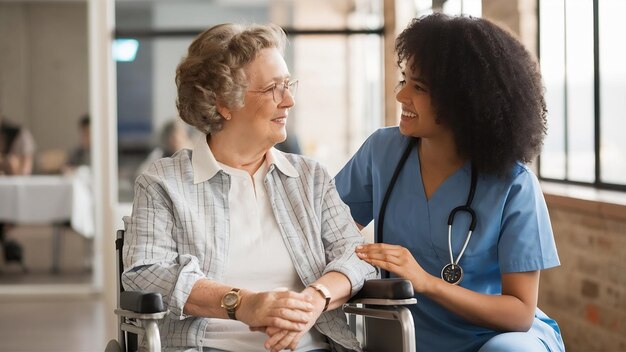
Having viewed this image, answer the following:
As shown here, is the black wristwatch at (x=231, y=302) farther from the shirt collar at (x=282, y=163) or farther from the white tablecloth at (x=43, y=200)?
the white tablecloth at (x=43, y=200)

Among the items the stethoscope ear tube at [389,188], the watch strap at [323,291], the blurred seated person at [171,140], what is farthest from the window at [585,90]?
the blurred seated person at [171,140]

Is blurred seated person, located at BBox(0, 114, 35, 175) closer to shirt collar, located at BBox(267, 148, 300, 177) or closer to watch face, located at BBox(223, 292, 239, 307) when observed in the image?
shirt collar, located at BBox(267, 148, 300, 177)

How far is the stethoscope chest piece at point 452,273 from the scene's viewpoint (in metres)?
2.34

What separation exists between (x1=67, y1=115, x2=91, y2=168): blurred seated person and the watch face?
5808 millimetres

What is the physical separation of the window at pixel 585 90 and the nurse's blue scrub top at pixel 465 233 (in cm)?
183

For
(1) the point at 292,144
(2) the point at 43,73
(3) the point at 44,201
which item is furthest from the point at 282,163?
(2) the point at 43,73

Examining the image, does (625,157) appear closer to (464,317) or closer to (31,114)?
(464,317)

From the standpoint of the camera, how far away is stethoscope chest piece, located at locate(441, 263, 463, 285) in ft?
7.68

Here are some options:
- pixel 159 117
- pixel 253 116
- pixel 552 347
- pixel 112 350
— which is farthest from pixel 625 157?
pixel 159 117

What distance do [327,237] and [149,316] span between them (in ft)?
1.83

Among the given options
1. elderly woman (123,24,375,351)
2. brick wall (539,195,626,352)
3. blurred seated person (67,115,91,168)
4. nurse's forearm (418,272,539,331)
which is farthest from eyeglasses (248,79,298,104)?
blurred seated person (67,115,91,168)

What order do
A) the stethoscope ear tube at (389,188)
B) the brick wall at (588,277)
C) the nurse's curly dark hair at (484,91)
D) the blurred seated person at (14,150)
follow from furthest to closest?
the blurred seated person at (14,150)
the brick wall at (588,277)
the stethoscope ear tube at (389,188)
the nurse's curly dark hair at (484,91)

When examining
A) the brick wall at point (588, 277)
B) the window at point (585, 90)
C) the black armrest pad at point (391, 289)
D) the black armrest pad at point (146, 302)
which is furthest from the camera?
the window at point (585, 90)

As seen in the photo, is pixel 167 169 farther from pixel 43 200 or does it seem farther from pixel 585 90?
pixel 43 200
